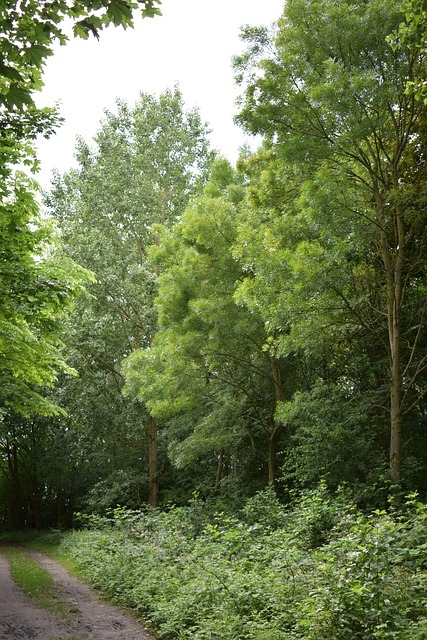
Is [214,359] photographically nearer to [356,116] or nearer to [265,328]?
[265,328]

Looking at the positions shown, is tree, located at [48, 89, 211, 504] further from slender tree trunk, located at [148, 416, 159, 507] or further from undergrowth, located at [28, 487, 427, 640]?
undergrowth, located at [28, 487, 427, 640]

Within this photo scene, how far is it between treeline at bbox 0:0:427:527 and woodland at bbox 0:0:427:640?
0.07 metres

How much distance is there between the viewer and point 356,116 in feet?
30.3

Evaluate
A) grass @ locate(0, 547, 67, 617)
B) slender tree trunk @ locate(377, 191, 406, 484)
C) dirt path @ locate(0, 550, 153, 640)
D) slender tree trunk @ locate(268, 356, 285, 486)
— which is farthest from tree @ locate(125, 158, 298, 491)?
dirt path @ locate(0, 550, 153, 640)

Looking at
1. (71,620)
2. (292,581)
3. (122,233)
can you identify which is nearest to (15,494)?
(122,233)

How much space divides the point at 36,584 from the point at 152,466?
11605mm

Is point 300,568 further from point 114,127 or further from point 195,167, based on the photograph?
point 114,127

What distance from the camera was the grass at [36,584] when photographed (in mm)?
8830

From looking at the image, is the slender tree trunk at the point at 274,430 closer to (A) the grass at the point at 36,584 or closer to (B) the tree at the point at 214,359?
(B) the tree at the point at 214,359

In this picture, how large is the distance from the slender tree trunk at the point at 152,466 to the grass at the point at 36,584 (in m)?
7.05

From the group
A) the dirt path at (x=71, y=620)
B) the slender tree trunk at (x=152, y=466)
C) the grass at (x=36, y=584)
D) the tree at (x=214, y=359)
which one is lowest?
the grass at (x=36, y=584)

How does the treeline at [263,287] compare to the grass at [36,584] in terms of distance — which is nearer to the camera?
the grass at [36,584]

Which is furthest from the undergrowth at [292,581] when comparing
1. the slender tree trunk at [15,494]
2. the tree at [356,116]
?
the slender tree trunk at [15,494]

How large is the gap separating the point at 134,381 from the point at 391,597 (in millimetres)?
13143
